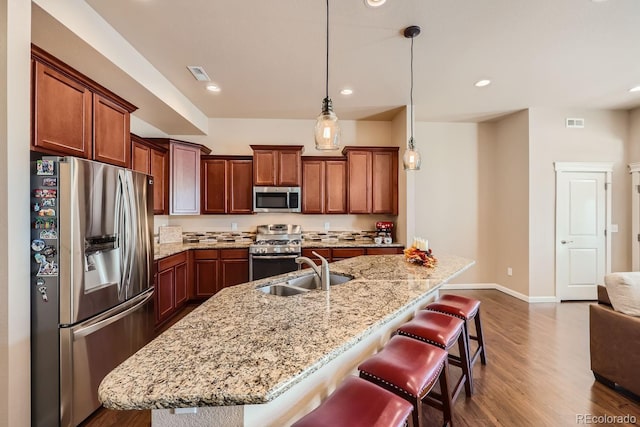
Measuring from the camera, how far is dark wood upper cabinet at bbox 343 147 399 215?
440 centimetres

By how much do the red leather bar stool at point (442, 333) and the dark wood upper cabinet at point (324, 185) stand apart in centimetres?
267

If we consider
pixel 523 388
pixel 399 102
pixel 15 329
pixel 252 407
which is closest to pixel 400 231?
pixel 399 102

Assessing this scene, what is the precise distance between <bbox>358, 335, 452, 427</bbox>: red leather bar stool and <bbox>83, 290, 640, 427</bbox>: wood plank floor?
0.74m

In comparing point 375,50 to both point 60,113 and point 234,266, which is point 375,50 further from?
point 234,266

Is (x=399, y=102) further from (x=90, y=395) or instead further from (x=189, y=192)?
(x=90, y=395)

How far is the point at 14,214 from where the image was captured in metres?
1.52

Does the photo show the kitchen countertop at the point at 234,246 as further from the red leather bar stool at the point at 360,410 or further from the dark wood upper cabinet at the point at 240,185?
the red leather bar stool at the point at 360,410

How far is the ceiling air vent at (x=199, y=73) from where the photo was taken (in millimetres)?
2953

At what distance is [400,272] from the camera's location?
223 cm

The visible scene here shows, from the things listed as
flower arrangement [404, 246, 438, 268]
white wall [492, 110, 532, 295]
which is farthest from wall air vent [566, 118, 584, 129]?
flower arrangement [404, 246, 438, 268]

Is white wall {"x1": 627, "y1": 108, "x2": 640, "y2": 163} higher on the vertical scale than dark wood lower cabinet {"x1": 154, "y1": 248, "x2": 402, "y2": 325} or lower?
higher

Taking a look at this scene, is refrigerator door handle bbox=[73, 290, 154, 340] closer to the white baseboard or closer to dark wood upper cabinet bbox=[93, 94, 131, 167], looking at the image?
dark wood upper cabinet bbox=[93, 94, 131, 167]

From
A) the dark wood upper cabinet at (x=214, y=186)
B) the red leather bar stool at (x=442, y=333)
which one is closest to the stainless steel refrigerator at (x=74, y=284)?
the red leather bar stool at (x=442, y=333)

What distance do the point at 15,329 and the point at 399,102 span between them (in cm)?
439
